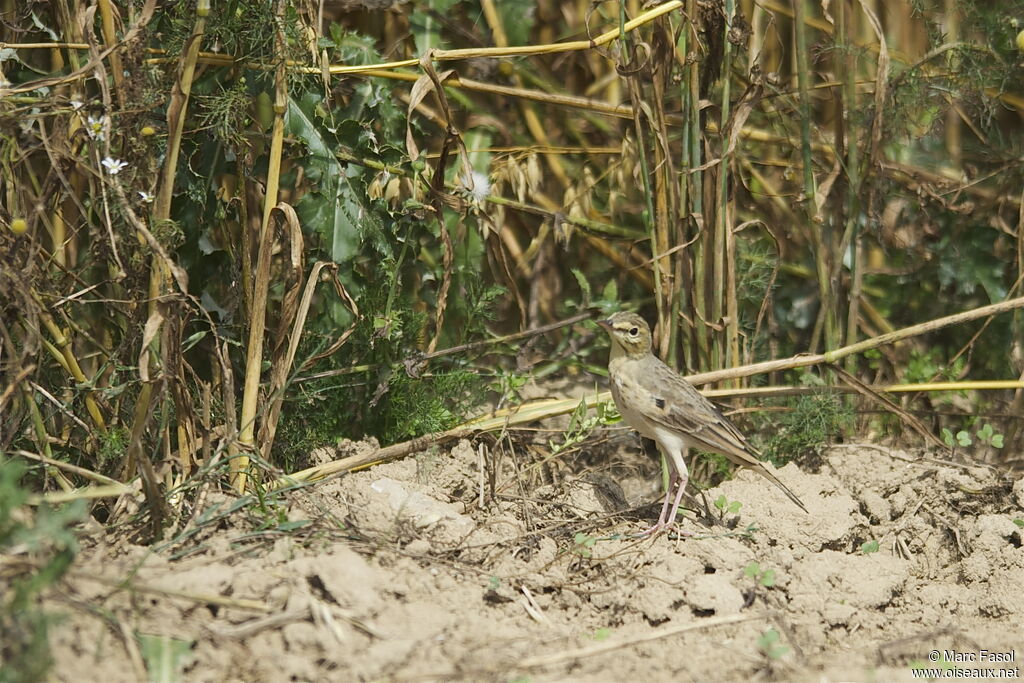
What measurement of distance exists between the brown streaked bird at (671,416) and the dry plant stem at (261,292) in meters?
1.65

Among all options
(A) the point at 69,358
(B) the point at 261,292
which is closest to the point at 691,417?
(B) the point at 261,292

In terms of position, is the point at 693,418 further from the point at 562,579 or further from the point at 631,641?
the point at 631,641

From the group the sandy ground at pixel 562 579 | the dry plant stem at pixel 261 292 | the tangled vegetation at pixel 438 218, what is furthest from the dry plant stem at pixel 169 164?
the sandy ground at pixel 562 579

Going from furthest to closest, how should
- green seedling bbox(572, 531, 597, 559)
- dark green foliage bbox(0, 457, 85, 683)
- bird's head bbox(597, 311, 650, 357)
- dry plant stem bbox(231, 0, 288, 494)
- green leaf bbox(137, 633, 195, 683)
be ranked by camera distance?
bird's head bbox(597, 311, 650, 357), green seedling bbox(572, 531, 597, 559), dry plant stem bbox(231, 0, 288, 494), green leaf bbox(137, 633, 195, 683), dark green foliage bbox(0, 457, 85, 683)

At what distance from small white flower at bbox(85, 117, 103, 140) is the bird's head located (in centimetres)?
242

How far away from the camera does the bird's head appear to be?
5152mm

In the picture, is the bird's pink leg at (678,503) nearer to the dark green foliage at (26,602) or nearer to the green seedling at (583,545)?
the green seedling at (583,545)

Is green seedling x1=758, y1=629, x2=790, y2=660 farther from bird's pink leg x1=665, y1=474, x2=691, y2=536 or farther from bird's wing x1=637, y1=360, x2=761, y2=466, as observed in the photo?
bird's wing x1=637, y1=360, x2=761, y2=466

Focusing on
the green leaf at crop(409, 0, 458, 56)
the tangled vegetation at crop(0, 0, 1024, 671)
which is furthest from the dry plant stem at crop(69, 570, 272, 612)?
the green leaf at crop(409, 0, 458, 56)

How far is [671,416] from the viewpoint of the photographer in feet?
16.0

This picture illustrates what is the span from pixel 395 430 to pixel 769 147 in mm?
3166

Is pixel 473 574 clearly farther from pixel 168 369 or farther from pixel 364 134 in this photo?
pixel 364 134

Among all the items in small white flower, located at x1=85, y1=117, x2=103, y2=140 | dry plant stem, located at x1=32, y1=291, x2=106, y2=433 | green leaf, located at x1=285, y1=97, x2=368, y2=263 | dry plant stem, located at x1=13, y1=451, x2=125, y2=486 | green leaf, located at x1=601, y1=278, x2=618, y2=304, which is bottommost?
green leaf, located at x1=601, y1=278, x2=618, y2=304

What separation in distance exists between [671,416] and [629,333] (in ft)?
1.65
